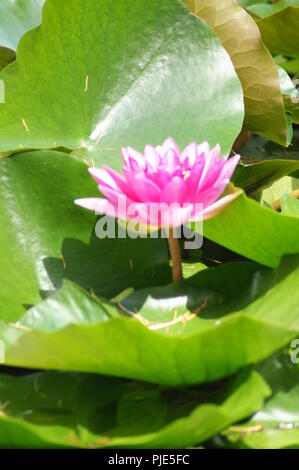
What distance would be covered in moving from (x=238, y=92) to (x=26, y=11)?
0.45 meters

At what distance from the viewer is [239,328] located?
0.58m

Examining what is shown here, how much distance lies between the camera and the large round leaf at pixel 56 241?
0.77 meters

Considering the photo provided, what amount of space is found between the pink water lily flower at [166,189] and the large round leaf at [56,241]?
0.09 metres

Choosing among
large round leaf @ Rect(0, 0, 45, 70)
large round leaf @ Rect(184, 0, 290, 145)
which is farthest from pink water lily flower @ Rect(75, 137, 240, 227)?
large round leaf @ Rect(0, 0, 45, 70)

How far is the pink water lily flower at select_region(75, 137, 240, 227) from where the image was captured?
0.69 metres

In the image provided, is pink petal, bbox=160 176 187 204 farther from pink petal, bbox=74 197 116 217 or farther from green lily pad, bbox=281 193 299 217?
green lily pad, bbox=281 193 299 217

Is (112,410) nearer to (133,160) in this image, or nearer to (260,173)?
(133,160)

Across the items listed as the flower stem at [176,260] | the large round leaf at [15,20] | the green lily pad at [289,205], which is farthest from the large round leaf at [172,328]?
the large round leaf at [15,20]

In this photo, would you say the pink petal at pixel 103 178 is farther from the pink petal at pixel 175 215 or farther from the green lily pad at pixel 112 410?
the green lily pad at pixel 112 410

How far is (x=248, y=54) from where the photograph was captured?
1059mm

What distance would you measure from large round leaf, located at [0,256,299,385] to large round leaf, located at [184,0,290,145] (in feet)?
1.27

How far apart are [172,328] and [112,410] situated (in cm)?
11

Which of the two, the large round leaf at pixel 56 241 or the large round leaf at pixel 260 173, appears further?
the large round leaf at pixel 260 173

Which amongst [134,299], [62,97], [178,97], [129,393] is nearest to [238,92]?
[178,97]
